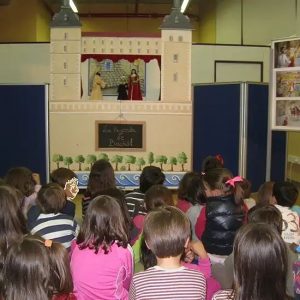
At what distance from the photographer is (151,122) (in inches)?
320

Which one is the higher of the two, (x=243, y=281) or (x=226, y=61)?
(x=226, y=61)

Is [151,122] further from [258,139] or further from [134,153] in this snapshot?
[258,139]

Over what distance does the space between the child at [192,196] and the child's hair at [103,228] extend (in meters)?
1.19

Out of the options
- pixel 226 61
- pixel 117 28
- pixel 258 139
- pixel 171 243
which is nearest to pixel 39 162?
pixel 258 139

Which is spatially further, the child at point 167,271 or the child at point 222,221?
the child at point 222,221

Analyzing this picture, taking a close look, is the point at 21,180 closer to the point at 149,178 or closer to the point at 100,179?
the point at 100,179

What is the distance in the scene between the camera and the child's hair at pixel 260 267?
1.72 m

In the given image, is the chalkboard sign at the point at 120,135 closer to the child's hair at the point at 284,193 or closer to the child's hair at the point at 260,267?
the child's hair at the point at 284,193

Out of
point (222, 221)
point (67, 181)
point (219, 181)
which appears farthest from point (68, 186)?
point (222, 221)

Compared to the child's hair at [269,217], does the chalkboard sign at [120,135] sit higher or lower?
higher

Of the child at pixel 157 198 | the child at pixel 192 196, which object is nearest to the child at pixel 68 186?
the child at pixel 157 198

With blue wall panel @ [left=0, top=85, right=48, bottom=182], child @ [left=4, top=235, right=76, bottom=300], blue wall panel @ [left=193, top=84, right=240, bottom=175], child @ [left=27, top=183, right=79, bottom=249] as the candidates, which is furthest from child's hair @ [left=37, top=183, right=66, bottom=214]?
blue wall panel @ [left=0, top=85, right=48, bottom=182]

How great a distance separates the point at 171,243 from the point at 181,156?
6.16 m

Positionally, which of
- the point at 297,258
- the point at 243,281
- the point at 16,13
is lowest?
the point at 297,258
